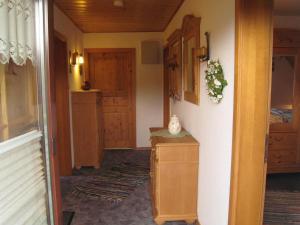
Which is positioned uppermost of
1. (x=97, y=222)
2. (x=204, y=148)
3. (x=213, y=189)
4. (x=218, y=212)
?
(x=204, y=148)

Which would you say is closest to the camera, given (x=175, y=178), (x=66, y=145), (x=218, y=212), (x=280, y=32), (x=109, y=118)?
(x=218, y=212)

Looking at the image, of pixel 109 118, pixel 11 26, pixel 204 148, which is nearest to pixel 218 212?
pixel 204 148

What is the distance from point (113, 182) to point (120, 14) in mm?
2415

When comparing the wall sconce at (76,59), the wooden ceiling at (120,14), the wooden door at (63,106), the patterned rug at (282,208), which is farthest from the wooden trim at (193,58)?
the wall sconce at (76,59)

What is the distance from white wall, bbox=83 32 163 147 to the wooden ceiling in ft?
0.60

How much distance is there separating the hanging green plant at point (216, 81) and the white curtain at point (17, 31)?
1161 millimetres

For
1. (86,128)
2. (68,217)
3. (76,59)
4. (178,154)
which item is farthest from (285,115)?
(76,59)

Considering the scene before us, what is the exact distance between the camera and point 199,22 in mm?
2275

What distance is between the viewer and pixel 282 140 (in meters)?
3.49

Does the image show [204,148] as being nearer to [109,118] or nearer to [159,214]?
[159,214]

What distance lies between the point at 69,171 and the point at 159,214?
184 centimetres

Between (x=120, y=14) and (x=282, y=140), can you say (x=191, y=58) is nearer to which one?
(x=120, y=14)

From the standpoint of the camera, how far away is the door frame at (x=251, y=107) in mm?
1382

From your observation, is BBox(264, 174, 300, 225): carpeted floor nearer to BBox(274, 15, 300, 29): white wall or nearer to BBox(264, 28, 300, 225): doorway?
BBox(264, 28, 300, 225): doorway
